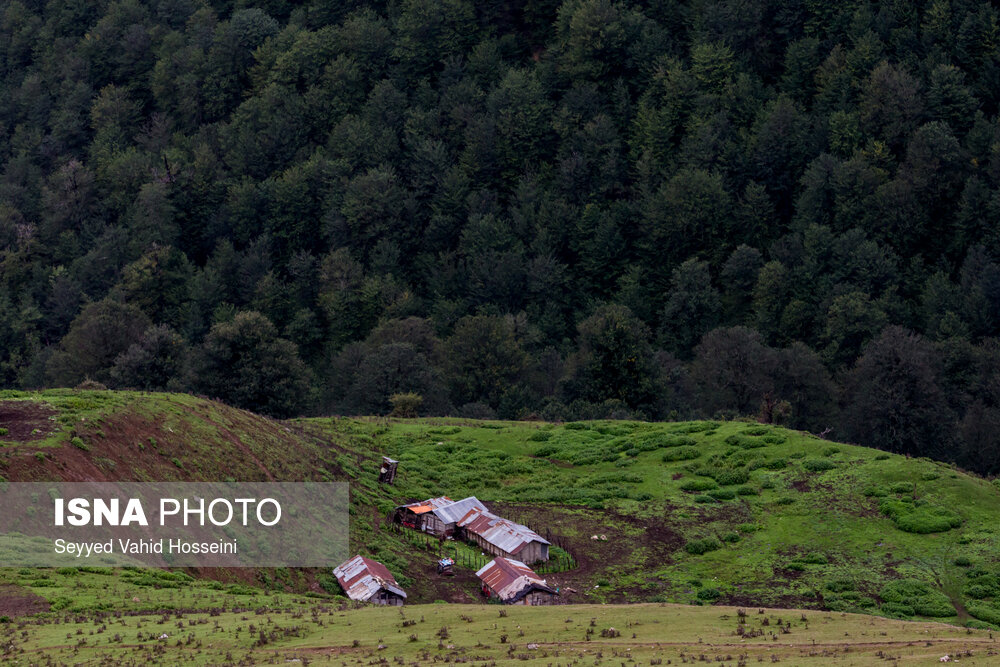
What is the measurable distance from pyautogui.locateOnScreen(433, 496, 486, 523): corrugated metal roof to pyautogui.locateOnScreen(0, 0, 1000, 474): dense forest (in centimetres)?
3118

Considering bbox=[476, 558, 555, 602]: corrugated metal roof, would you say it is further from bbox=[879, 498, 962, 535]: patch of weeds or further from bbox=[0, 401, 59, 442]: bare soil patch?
bbox=[0, 401, 59, 442]: bare soil patch

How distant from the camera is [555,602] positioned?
2512 inches

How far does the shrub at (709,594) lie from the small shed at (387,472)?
79.5 feet

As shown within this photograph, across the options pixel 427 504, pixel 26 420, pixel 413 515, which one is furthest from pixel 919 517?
pixel 26 420

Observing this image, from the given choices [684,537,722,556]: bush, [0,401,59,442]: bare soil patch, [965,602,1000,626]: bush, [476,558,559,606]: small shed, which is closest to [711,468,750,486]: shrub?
[684,537,722,556]: bush

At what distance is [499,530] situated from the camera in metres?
72.3

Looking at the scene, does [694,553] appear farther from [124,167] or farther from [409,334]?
[124,167]

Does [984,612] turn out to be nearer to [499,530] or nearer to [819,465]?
[819,465]

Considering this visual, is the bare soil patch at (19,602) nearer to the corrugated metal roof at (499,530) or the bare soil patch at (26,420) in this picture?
the bare soil patch at (26,420)

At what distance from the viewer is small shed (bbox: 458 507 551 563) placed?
6981cm

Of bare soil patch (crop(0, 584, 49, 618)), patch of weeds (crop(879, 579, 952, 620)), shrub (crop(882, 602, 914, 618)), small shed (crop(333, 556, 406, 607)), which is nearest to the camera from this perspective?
bare soil patch (crop(0, 584, 49, 618))

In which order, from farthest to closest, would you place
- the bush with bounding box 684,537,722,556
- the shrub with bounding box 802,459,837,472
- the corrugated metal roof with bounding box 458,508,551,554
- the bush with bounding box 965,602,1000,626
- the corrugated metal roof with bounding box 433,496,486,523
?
the shrub with bounding box 802,459,837,472 → the corrugated metal roof with bounding box 433,496,486,523 → the bush with bounding box 684,537,722,556 → the corrugated metal roof with bounding box 458,508,551,554 → the bush with bounding box 965,602,1000,626

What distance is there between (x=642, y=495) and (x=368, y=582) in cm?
2626

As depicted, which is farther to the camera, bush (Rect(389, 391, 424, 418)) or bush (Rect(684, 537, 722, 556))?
bush (Rect(389, 391, 424, 418))
